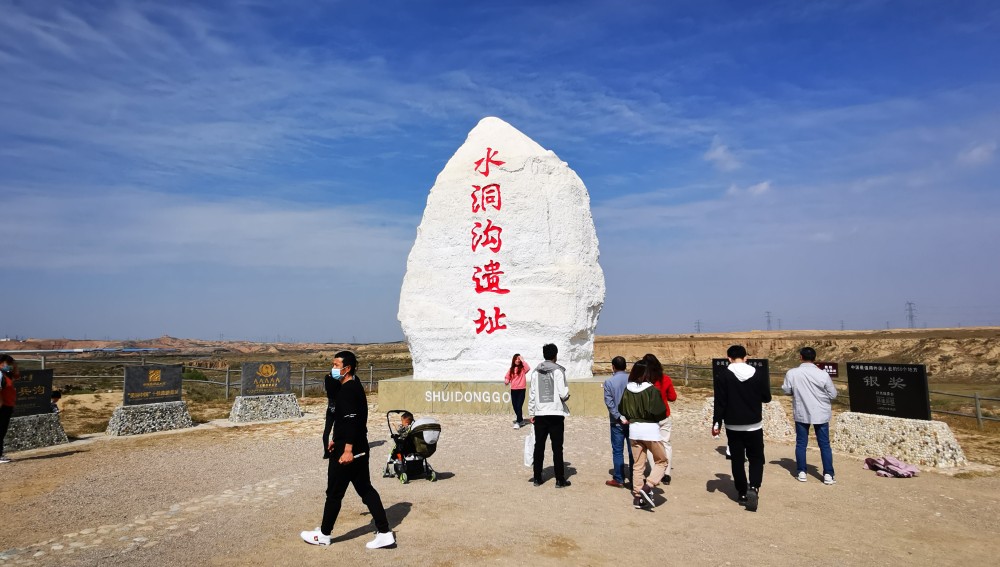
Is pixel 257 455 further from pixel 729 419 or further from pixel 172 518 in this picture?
pixel 729 419

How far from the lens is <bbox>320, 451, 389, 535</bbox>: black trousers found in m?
4.63

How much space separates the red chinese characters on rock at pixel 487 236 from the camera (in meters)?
13.0

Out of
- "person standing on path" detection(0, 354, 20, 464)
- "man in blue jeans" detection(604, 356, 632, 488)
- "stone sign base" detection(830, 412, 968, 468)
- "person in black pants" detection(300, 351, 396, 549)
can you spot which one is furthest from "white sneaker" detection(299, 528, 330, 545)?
"stone sign base" detection(830, 412, 968, 468)

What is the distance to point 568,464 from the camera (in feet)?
25.3

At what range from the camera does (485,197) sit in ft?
43.3

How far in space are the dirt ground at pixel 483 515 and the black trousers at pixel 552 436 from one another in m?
0.26

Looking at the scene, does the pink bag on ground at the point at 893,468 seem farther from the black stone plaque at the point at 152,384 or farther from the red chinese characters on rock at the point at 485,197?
the black stone plaque at the point at 152,384

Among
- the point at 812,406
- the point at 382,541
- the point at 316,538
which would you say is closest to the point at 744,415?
the point at 812,406

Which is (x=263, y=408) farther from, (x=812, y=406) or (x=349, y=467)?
(x=812, y=406)

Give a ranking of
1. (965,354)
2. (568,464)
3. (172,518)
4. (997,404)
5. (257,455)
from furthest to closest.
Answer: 1. (965,354)
2. (997,404)
3. (257,455)
4. (568,464)
5. (172,518)

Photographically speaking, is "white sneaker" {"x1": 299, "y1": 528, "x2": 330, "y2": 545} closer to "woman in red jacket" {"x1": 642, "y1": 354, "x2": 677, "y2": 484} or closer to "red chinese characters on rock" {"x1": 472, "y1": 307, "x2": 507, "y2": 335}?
"woman in red jacket" {"x1": 642, "y1": 354, "x2": 677, "y2": 484}

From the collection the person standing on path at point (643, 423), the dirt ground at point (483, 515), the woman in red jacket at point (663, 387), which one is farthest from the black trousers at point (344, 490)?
the woman in red jacket at point (663, 387)

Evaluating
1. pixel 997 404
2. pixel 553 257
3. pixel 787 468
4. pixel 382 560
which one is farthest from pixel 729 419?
pixel 997 404

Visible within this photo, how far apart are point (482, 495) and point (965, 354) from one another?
33.5m
